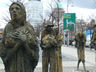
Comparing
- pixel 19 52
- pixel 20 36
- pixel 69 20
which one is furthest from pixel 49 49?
pixel 69 20

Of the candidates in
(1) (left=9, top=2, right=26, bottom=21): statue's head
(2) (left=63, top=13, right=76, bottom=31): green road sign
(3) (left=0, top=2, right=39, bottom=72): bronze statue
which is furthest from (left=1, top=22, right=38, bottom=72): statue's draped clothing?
(2) (left=63, top=13, right=76, bottom=31): green road sign

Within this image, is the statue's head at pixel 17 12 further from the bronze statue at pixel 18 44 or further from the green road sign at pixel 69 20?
the green road sign at pixel 69 20

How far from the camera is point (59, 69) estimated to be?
7.73 metres

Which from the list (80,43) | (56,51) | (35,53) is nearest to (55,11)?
(80,43)

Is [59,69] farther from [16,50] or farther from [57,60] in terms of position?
[16,50]

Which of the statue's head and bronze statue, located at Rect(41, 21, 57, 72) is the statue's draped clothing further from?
bronze statue, located at Rect(41, 21, 57, 72)

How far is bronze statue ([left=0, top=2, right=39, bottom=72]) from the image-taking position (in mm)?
3805

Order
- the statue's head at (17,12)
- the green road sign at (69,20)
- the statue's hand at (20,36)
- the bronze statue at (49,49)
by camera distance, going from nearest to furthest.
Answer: the statue's hand at (20,36) → the statue's head at (17,12) → the bronze statue at (49,49) → the green road sign at (69,20)

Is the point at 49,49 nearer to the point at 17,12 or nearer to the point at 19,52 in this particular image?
the point at 19,52

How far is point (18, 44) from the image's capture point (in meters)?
3.79

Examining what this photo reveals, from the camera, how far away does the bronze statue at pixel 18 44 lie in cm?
380

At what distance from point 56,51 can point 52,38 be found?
1.76ft

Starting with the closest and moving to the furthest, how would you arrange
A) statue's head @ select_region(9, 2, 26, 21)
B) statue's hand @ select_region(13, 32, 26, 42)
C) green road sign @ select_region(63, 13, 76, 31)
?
statue's hand @ select_region(13, 32, 26, 42) < statue's head @ select_region(9, 2, 26, 21) < green road sign @ select_region(63, 13, 76, 31)

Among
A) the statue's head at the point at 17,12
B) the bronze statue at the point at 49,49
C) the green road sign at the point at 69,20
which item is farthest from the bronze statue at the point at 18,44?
the green road sign at the point at 69,20
